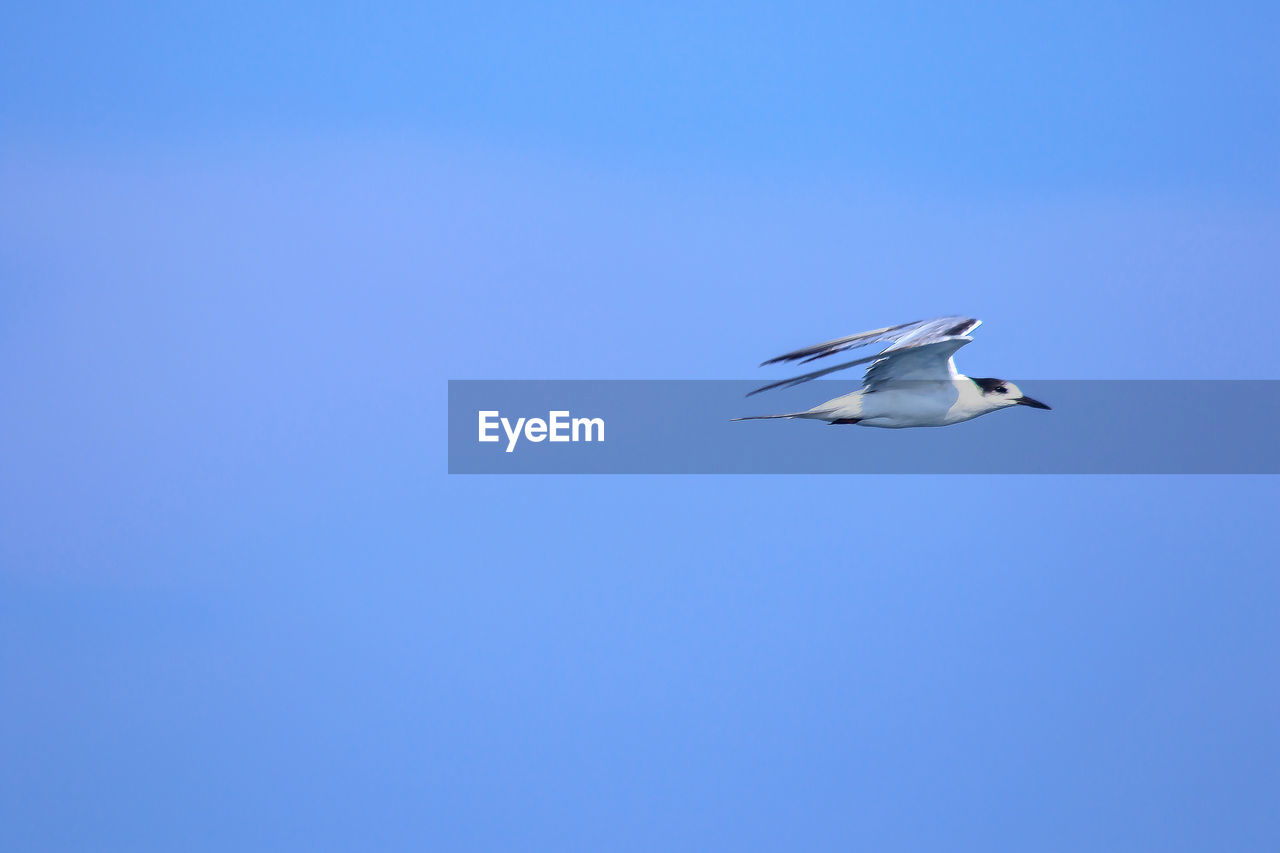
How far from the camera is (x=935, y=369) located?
16.0m

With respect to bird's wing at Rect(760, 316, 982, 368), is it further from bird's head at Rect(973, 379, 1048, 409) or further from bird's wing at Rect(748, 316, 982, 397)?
bird's head at Rect(973, 379, 1048, 409)

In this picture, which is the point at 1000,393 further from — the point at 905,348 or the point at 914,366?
the point at 905,348

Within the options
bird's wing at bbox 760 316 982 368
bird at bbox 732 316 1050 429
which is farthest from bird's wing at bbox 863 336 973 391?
bird's wing at bbox 760 316 982 368

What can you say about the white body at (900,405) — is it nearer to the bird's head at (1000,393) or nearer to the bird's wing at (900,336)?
the bird's head at (1000,393)

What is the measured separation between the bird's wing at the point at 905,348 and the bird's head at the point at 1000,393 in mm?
846

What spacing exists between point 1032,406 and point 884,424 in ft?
6.23

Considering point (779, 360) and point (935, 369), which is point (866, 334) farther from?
point (935, 369)

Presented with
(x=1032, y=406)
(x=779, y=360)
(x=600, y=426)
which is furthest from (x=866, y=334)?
(x=600, y=426)

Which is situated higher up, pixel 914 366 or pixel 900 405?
pixel 914 366

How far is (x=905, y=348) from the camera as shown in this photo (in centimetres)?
1476

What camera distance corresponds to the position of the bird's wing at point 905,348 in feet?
46.0

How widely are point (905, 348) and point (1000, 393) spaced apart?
8.10 ft

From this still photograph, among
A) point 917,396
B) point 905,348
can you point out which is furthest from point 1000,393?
point 905,348

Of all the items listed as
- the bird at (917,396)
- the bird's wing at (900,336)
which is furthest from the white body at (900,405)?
the bird's wing at (900,336)
